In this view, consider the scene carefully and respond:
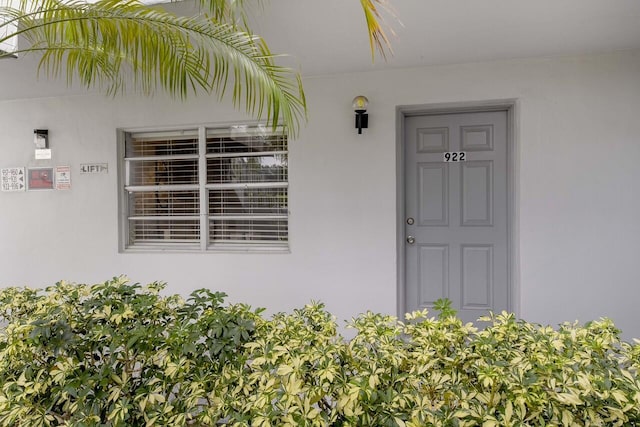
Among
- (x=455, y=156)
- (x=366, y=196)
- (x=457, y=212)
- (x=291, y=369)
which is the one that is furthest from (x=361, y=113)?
(x=291, y=369)

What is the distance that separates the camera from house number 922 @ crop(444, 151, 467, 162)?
324cm

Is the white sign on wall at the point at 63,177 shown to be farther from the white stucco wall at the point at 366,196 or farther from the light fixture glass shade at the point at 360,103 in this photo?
the light fixture glass shade at the point at 360,103

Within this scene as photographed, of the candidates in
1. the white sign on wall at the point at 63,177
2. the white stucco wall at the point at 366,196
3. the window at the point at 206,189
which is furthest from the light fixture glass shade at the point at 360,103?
the white sign on wall at the point at 63,177

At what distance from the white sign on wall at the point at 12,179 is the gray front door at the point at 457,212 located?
Result: 13.6ft

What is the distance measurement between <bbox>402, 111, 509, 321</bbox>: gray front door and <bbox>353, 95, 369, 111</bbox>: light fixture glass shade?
455 mm

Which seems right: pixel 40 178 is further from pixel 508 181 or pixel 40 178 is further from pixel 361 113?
pixel 508 181

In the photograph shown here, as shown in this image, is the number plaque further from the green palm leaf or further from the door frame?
the green palm leaf

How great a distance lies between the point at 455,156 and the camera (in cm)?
325

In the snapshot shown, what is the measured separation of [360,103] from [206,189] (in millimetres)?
1760

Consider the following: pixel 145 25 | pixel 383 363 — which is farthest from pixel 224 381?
pixel 145 25

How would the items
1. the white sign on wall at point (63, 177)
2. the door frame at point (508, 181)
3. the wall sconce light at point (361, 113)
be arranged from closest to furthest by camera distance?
the door frame at point (508, 181) < the wall sconce light at point (361, 113) < the white sign on wall at point (63, 177)

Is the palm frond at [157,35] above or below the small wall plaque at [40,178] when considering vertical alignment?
above

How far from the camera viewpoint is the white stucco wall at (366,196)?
290cm

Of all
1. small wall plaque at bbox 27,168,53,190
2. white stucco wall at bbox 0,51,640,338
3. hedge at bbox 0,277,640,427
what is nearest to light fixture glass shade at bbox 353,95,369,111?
white stucco wall at bbox 0,51,640,338
